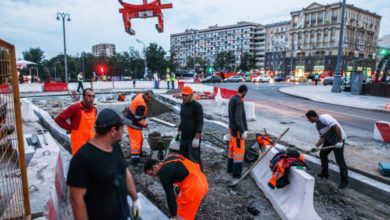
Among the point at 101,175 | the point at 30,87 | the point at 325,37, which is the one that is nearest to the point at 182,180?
the point at 101,175

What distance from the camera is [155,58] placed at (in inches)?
2056

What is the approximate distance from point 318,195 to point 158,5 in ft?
35.5

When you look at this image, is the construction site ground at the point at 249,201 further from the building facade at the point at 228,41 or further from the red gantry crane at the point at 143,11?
the building facade at the point at 228,41

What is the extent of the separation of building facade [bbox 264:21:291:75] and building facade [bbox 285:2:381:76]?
22.2ft

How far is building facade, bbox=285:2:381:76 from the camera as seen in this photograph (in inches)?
3092

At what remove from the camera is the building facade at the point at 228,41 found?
123250 mm

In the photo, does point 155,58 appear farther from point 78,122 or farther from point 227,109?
point 78,122

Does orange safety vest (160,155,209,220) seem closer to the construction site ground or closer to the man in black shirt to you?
the construction site ground

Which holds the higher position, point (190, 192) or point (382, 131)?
point (190, 192)

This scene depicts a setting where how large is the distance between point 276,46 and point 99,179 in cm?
11303

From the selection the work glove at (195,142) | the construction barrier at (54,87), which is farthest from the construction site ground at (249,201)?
the construction barrier at (54,87)

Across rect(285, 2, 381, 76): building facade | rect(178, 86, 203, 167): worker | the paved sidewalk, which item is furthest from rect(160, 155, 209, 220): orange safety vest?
rect(285, 2, 381, 76): building facade

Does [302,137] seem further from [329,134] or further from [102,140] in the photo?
[102,140]

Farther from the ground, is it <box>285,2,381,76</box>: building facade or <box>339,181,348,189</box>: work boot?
<box>285,2,381,76</box>: building facade
